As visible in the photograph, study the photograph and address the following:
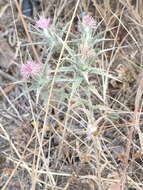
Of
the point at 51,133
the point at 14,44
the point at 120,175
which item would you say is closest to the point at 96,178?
the point at 120,175

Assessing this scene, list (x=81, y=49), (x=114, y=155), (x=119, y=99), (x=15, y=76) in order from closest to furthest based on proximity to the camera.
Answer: (x=81, y=49) < (x=114, y=155) < (x=119, y=99) < (x=15, y=76)

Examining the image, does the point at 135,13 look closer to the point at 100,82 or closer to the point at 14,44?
the point at 100,82

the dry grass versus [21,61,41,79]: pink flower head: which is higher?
[21,61,41,79]: pink flower head

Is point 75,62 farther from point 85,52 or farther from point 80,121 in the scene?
point 80,121

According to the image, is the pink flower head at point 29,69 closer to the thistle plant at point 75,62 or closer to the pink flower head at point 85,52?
the thistle plant at point 75,62

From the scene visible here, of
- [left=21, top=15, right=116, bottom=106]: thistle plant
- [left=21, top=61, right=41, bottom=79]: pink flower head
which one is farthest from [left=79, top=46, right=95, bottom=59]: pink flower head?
[left=21, top=61, right=41, bottom=79]: pink flower head

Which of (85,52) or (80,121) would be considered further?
(80,121)

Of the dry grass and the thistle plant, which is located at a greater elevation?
the thistle plant

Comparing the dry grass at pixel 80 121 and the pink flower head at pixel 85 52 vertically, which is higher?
the pink flower head at pixel 85 52

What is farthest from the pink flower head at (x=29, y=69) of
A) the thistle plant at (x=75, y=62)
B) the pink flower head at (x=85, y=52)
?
the pink flower head at (x=85, y=52)

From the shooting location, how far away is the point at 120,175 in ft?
4.09

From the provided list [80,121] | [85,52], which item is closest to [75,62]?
[85,52]

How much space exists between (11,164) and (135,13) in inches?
28.0

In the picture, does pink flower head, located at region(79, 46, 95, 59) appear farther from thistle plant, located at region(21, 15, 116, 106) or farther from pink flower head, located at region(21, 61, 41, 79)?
pink flower head, located at region(21, 61, 41, 79)
